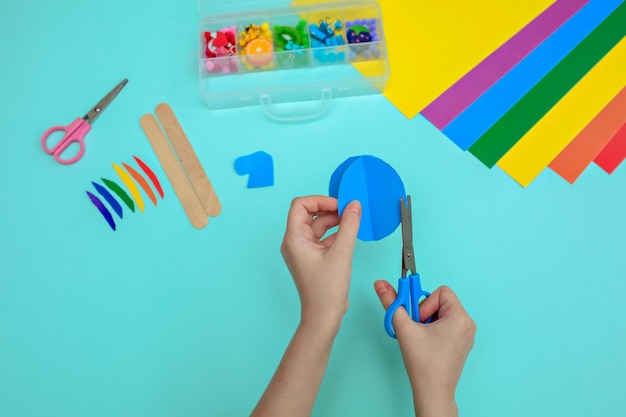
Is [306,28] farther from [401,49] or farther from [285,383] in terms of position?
[285,383]

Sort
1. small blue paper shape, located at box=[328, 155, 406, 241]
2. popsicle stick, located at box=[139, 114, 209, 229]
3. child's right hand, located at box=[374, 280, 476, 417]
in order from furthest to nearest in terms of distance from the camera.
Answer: popsicle stick, located at box=[139, 114, 209, 229] → small blue paper shape, located at box=[328, 155, 406, 241] → child's right hand, located at box=[374, 280, 476, 417]

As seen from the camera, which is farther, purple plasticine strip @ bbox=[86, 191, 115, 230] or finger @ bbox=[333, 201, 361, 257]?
purple plasticine strip @ bbox=[86, 191, 115, 230]

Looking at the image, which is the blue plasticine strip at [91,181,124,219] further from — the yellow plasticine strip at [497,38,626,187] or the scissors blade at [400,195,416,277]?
the yellow plasticine strip at [497,38,626,187]

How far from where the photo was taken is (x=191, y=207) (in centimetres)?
98

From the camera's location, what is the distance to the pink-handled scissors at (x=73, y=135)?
3.41 feet

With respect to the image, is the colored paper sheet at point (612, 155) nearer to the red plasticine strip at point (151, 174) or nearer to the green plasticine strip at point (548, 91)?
the green plasticine strip at point (548, 91)

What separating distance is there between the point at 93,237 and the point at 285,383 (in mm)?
526

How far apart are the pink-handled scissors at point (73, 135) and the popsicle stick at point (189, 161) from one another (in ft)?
0.44

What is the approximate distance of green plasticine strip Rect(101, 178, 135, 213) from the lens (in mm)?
995

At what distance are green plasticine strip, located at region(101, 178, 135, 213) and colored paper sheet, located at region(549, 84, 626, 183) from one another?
32.6 inches

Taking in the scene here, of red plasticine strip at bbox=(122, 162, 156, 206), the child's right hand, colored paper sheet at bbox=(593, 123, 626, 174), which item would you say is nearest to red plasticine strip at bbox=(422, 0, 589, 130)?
colored paper sheet at bbox=(593, 123, 626, 174)

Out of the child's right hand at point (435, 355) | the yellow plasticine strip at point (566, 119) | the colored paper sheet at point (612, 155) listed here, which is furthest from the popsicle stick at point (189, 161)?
the colored paper sheet at point (612, 155)

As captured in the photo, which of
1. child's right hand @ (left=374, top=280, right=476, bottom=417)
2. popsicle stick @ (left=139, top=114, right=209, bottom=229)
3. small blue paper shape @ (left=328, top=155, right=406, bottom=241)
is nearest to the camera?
child's right hand @ (left=374, top=280, right=476, bottom=417)

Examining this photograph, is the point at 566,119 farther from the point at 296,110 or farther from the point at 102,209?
the point at 102,209
